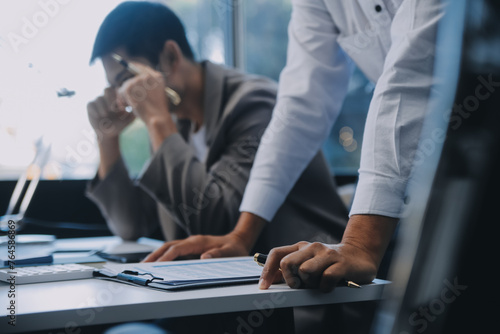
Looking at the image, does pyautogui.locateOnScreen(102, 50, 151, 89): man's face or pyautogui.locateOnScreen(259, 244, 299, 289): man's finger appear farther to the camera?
pyautogui.locateOnScreen(102, 50, 151, 89): man's face

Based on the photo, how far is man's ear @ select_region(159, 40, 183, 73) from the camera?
173 centimetres

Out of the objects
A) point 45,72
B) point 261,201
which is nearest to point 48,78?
point 45,72

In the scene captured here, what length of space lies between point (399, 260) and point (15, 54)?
47.0 inches

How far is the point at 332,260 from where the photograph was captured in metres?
0.64

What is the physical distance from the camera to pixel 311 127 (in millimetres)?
1174

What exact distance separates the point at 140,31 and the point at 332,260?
1240 mm

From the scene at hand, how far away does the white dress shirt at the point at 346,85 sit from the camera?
2.52 feet

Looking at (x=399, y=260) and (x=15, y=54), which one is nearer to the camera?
(x=399, y=260)

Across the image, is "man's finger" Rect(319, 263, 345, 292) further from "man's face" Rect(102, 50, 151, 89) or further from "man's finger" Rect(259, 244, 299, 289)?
"man's face" Rect(102, 50, 151, 89)

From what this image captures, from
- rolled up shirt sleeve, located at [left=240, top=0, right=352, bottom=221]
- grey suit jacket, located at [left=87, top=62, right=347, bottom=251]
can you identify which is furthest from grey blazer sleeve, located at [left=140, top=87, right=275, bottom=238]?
rolled up shirt sleeve, located at [left=240, top=0, right=352, bottom=221]

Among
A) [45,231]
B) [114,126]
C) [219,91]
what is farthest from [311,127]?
[45,231]

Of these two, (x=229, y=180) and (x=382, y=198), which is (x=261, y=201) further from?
(x=382, y=198)

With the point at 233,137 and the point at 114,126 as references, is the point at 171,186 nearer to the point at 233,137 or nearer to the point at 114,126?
the point at 233,137

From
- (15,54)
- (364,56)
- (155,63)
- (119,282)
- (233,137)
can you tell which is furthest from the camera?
(155,63)
